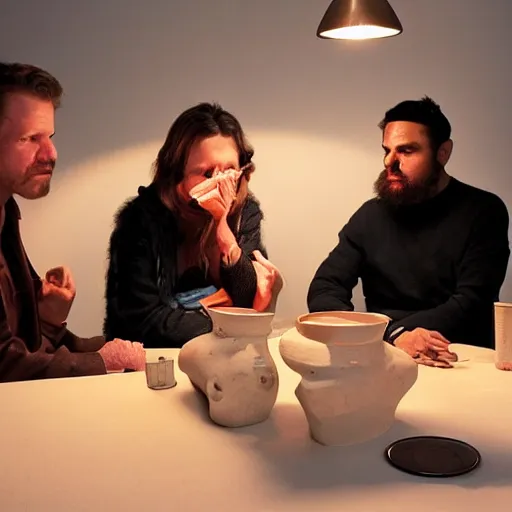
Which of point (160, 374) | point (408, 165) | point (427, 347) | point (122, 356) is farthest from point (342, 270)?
point (160, 374)

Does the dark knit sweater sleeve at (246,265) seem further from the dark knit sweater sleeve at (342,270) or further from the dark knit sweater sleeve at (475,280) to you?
the dark knit sweater sleeve at (475,280)

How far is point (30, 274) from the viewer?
1.98m

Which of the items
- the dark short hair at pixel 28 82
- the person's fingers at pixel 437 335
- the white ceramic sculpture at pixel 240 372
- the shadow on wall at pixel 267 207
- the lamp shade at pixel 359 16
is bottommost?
the person's fingers at pixel 437 335

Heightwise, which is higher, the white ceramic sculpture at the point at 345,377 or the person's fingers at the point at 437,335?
the white ceramic sculpture at the point at 345,377

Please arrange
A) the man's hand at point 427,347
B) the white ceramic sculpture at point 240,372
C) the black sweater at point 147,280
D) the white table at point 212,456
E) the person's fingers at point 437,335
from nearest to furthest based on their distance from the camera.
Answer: the white table at point 212,456
the white ceramic sculpture at point 240,372
the man's hand at point 427,347
the person's fingers at point 437,335
the black sweater at point 147,280

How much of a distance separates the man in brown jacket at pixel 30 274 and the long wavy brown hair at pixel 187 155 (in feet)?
1.07

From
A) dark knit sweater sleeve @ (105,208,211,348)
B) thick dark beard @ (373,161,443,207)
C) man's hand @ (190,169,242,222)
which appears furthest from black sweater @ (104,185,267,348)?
thick dark beard @ (373,161,443,207)

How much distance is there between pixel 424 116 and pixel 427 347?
81cm

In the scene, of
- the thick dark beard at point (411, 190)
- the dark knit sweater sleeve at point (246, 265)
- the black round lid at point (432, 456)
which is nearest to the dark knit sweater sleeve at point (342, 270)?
the thick dark beard at point (411, 190)

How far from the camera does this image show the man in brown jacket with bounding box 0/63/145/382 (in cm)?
187

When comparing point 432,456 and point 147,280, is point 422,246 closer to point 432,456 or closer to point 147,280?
point 147,280

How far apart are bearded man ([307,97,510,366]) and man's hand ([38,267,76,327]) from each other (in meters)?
0.76

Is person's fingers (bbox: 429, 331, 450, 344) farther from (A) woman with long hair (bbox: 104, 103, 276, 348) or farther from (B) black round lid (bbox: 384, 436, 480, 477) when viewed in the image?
(B) black round lid (bbox: 384, 436, 480, 477)

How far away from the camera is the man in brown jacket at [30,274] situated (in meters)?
1.87
